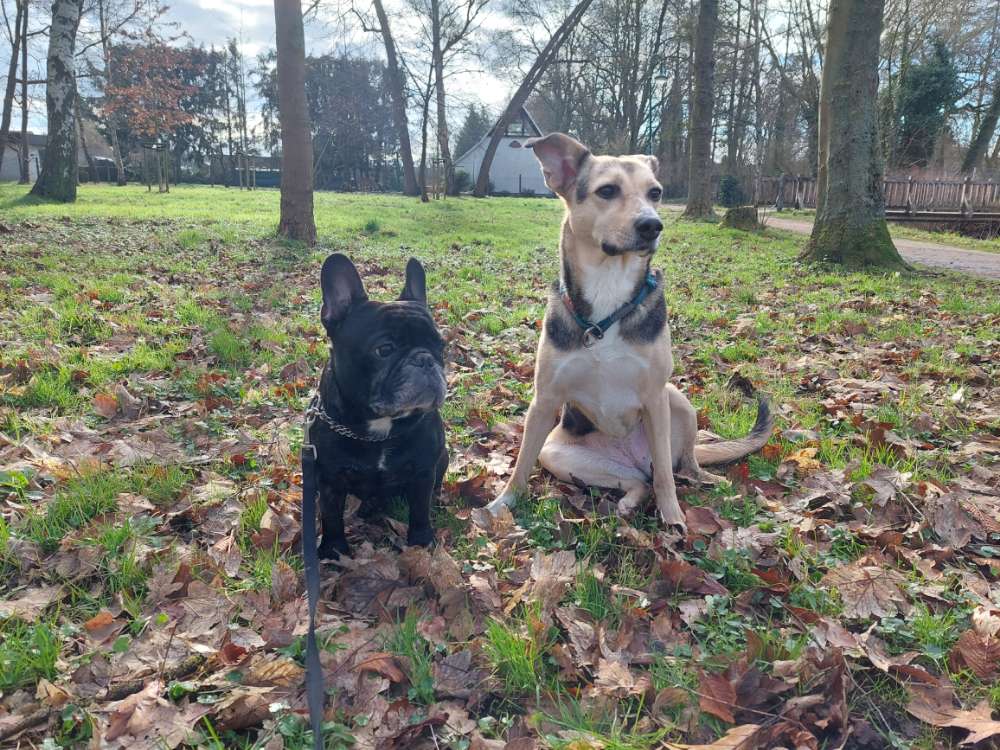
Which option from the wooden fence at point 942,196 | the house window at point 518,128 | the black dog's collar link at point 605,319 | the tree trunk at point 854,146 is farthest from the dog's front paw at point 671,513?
the house window at point 518,128

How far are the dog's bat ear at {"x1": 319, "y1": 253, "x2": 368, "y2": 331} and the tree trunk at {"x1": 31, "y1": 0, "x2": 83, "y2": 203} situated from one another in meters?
20.9

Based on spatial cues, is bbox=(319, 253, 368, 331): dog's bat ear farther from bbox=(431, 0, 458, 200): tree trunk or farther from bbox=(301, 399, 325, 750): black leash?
bbox=(431, 0, 458, 200): tree trunk

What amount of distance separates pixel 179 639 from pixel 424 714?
1.02 meters

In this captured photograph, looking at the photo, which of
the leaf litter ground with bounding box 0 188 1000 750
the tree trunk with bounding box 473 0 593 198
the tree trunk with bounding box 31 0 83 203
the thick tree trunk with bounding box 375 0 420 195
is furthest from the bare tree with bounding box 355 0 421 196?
the leaf litter ground with bounding box 0 188 1000 750

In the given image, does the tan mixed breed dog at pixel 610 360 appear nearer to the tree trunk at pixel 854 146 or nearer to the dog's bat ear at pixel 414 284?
the dog's bat ear at pixel 414 284

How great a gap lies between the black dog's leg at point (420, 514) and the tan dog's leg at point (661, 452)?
128 cm

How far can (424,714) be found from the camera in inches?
83.2

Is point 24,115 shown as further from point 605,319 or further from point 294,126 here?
point 605,319

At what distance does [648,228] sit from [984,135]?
3782 centimetres

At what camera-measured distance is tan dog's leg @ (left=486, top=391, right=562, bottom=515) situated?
3.68m

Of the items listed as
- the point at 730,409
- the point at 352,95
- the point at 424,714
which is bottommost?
the point at 424,714

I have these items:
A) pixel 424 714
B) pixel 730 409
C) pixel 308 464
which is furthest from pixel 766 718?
pixel 730 409

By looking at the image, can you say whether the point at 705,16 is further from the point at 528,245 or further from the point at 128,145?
the point at 128,145

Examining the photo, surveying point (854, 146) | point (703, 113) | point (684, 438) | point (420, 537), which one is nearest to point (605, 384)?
point (684, 438)
